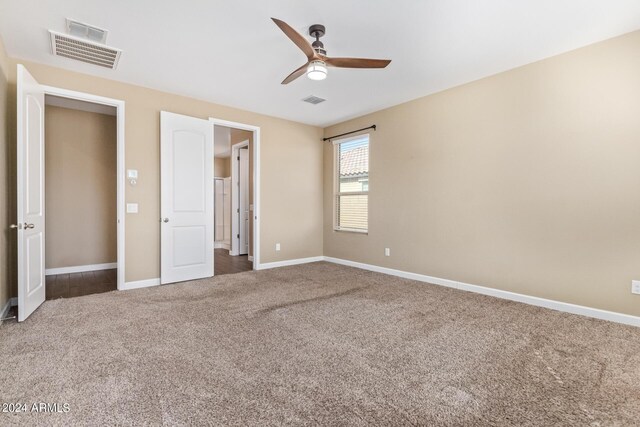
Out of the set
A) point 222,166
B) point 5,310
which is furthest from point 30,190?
point 222,166

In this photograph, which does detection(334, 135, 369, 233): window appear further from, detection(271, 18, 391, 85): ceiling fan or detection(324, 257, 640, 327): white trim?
detection(271, 18, 391, 85): ceiling fan

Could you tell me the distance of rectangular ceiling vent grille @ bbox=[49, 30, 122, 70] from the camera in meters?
2.97

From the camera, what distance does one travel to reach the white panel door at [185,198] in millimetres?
4277

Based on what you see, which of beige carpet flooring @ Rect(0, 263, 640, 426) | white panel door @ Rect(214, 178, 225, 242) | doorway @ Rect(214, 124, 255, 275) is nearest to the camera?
beige carpet flooring @ Rect(0, 263, 640, 426)

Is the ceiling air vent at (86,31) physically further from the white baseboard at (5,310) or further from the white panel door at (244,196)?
the white panel door at (244,196)

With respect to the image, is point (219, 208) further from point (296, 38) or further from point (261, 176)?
point (296, 38)

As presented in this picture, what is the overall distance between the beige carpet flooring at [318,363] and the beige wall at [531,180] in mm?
504

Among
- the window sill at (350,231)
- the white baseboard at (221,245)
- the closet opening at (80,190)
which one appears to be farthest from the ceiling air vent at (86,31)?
the white baseboard at (221,245)

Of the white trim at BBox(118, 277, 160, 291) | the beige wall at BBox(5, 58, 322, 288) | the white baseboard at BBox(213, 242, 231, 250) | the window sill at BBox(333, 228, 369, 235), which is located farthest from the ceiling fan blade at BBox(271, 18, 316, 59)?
the white baseboard at BBox(213, 242, 231, 250)

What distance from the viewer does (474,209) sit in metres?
3.93

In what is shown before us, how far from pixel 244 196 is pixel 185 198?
2.41m

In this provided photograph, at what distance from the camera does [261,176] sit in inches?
211

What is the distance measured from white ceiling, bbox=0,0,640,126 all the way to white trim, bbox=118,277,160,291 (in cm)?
267

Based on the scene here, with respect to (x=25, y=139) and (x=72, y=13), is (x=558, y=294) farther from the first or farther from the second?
(x=25, y=139)
